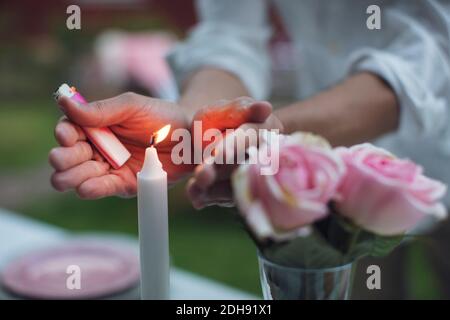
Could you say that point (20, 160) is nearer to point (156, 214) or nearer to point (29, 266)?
point (29, 266)

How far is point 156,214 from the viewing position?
1.20 feet

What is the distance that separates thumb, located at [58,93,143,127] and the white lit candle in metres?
0.04

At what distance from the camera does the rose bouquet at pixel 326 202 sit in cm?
31

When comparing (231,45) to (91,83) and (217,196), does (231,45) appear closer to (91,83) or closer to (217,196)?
(217,196)

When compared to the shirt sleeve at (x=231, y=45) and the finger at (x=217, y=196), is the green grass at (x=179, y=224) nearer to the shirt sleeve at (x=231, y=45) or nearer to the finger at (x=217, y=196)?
the shirt sleeve at (x=231, y=45)

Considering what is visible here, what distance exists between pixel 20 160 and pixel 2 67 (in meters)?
0.64

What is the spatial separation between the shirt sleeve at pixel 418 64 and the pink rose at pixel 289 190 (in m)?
0.34

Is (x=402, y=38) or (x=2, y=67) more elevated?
(x=2, y=67)

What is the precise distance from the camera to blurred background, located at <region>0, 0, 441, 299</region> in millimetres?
1882

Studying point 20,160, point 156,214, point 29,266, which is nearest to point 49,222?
point 20,160

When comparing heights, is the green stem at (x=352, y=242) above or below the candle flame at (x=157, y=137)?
below

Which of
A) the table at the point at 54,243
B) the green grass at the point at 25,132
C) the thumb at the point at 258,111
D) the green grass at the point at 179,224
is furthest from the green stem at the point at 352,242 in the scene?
the green grass at the point at 25,132

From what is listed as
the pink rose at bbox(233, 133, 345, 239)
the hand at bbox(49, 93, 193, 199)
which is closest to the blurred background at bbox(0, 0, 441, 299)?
the hand at bbox(49, 93, 193, 199)
